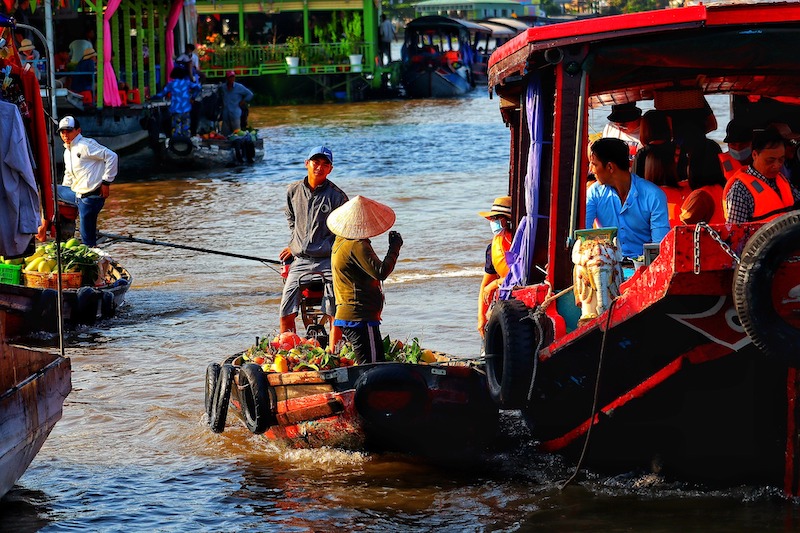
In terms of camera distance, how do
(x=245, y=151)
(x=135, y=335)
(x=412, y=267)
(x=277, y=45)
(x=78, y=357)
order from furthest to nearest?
(x=277, y=45) < (x=245, y=151) < (x=412, y=267) < (x=135, y=335) < (x=78, y=357)

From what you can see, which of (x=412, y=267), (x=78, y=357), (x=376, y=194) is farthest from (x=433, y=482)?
(x=376, y=194)

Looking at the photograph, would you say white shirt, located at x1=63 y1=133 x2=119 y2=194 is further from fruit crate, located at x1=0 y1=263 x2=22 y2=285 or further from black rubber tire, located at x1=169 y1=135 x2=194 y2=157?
black rubber tire, located at x1=169 y1=135 x2=194 y2=157

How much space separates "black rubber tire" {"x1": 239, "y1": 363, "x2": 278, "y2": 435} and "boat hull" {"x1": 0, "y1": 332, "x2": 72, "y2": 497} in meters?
1.00

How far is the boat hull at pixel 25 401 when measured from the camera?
6156 millimetres

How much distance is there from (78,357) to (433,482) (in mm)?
4304

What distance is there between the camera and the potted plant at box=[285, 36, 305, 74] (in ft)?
145

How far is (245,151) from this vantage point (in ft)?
86.5

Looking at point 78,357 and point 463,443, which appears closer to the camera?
point 463,443

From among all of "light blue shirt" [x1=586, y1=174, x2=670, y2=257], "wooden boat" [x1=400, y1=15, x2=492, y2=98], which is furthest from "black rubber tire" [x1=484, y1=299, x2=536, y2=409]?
"wooden boat" [x1=400, y1=15, x2=492, y2=98]

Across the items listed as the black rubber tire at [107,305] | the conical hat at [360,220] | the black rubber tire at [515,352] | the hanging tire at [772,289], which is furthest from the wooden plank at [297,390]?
the black rubber tire at [107,305]

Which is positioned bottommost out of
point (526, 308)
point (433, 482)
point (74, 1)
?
point (433, 482)

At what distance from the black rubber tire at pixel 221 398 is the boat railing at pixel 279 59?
3702 centimetres

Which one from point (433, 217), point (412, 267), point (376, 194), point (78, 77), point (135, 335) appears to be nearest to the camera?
point (135, 335)

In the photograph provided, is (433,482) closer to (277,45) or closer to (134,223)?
(134,223)
